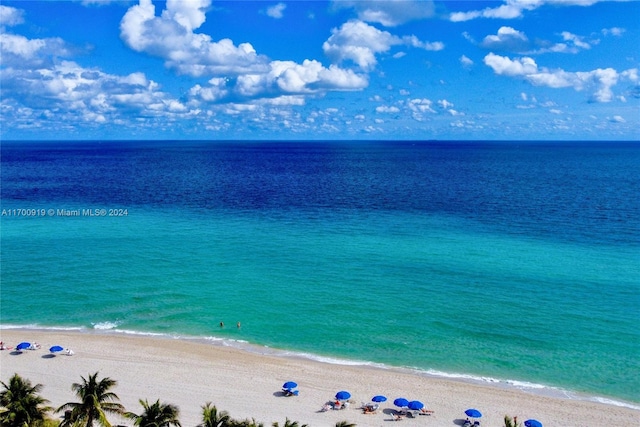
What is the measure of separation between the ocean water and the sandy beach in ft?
6.48

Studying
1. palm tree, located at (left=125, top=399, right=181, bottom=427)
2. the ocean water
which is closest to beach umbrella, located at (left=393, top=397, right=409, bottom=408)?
the ocean water

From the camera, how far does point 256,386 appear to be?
35250 mm

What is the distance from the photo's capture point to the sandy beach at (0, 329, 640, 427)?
31.7 m

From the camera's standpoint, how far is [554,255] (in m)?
61.5

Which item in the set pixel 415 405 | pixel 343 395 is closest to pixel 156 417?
pixel 343 395

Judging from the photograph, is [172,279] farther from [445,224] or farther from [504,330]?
[445,224]

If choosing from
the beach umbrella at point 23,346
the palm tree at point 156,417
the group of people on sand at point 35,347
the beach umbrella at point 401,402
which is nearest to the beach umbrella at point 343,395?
the beach umbrella at point 401,402

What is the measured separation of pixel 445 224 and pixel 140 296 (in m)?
47.1

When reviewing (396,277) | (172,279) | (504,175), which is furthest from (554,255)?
(504,175)

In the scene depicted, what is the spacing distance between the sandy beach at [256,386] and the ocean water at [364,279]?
6.48ft

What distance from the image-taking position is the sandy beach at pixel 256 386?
31719 mm

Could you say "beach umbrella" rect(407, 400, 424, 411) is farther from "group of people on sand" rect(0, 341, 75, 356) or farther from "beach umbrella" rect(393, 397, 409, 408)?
"group of people on sand" rect(0, 341, 75, 356)

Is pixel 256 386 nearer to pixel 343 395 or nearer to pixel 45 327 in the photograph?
pixel 343 395

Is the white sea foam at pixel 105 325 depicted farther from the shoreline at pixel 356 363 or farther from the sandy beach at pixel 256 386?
the sandy beach at pixel 256 386
